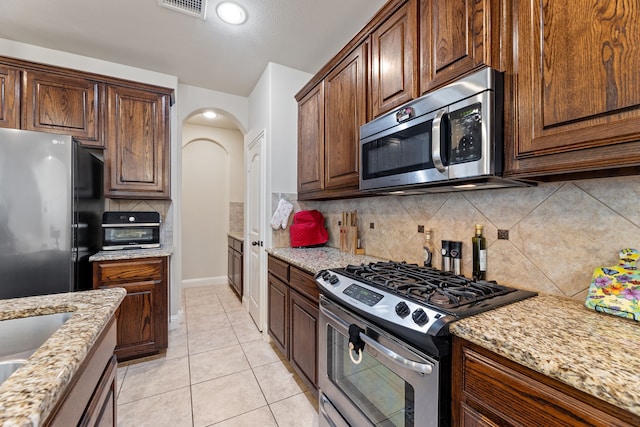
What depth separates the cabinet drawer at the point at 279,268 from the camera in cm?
206

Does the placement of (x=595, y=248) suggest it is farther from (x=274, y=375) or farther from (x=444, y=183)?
(x=274, y=375)

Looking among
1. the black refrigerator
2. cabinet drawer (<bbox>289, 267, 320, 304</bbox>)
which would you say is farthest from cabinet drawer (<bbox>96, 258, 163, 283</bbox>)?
cabinet drawer (<bbox>289, 267, 320, 304</bbox>)

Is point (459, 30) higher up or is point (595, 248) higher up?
point (459, 30)

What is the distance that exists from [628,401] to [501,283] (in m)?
A: 0.82

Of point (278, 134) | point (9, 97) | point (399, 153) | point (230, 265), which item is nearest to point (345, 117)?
point (399, 153)

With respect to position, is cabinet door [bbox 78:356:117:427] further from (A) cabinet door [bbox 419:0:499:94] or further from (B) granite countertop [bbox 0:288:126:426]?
(A) cabinet door [bbox 419:0:499:94]

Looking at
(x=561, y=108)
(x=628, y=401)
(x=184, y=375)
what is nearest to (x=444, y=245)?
(x=561, y=108)

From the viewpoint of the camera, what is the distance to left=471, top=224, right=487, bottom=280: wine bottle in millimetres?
1335

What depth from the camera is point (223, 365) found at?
2.21 meters

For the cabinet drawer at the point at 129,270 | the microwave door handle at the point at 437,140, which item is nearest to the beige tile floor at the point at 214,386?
the cabinet drawer at the point at 129,270

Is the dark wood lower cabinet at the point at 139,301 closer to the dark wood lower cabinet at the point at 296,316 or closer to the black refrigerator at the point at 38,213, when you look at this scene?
the black refrigerator at the point at 38,213

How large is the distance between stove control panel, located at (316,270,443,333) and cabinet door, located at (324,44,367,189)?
744mm

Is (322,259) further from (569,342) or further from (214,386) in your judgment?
(569,342)

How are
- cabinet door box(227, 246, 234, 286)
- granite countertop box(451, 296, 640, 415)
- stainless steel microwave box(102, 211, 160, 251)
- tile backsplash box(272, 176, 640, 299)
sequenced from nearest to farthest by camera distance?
granite countertop box(451, 296, 640, 415), tile backsplash box(272, 176, 640, 299), stainless steel microwave box(102, 211, 160, 251), cabinet door box(227, 246, 234, 286)
